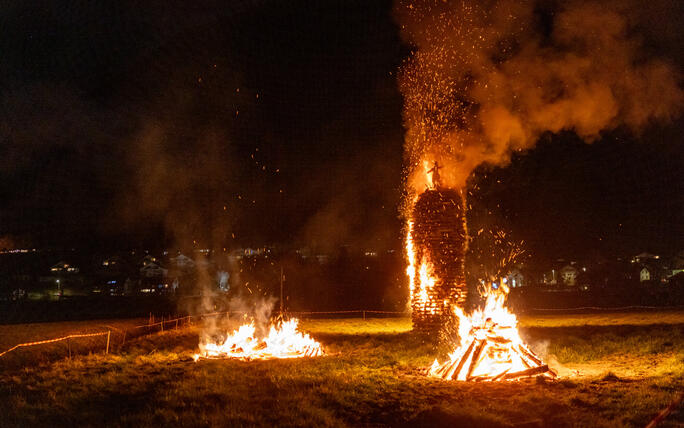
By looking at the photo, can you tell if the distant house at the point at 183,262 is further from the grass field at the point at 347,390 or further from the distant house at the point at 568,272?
the grass field at the point at 347,390

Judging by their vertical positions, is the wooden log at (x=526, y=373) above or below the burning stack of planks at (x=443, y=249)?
below

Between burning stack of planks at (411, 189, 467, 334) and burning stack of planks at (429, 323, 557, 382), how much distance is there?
4.14m

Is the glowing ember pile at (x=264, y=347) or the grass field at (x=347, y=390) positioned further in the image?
the glowing ember pile at (x=264, y=347)

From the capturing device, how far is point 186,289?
48000 millimetres

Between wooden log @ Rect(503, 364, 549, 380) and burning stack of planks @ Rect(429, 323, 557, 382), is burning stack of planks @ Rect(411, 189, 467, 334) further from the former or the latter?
wooden log @ Rect(503, 364, 549, 380)

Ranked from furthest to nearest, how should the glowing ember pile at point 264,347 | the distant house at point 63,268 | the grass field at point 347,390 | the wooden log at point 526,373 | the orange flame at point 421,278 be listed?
the distant house at point 63,268, the orange flame at point 421,278, the glowing ember pile at point 264,347, the wooden log at point 526,373, the grass field at point 347,390

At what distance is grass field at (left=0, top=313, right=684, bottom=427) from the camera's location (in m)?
8.59

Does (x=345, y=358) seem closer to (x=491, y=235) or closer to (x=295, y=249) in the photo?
(x=491, y=235)

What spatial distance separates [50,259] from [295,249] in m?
25.1

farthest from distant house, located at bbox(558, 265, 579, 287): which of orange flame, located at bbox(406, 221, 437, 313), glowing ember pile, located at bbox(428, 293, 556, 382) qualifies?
glowing ember pile, located at bbox(428, 293, 556, 382)

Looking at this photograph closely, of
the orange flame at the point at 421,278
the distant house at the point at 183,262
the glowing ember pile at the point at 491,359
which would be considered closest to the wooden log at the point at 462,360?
the glowing ember pile at the point at 491,359

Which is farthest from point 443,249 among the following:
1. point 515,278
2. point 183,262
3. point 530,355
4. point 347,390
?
point 183,262

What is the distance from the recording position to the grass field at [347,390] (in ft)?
28.2

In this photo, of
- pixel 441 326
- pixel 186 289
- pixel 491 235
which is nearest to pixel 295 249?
pixel 186 289
